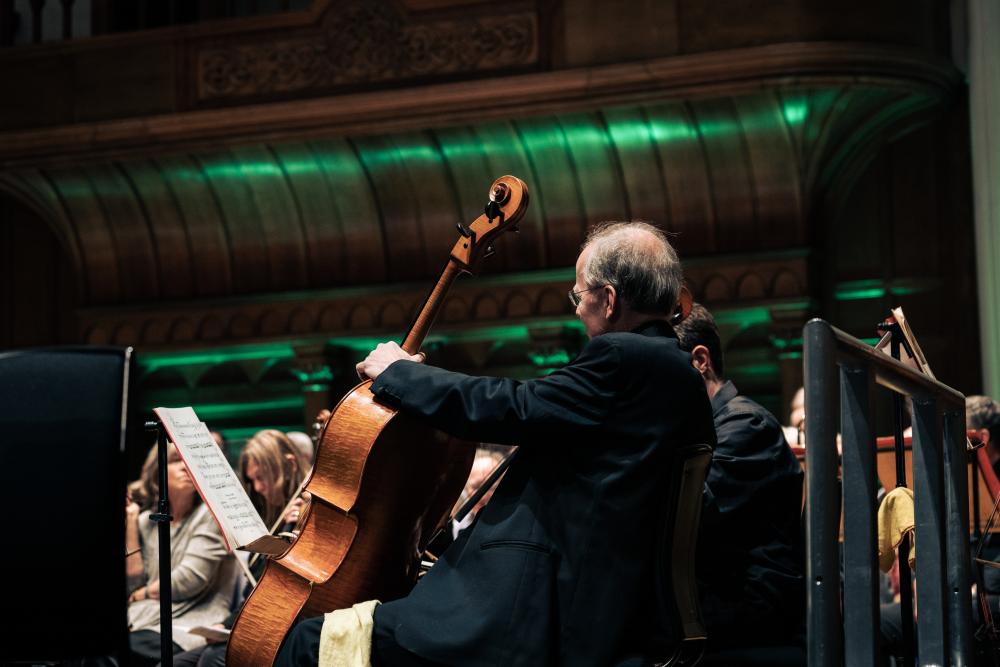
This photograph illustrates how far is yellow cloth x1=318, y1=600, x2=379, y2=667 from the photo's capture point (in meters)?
2.41

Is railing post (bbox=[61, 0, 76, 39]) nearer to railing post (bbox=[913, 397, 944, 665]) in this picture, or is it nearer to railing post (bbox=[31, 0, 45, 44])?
railing post (bbox=[31, 0, 45, 44])

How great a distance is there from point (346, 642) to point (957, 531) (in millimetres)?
1132

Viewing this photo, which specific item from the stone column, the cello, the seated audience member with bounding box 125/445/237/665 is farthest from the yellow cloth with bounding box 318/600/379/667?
the stone column

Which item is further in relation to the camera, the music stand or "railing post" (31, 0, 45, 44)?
"railing post" (31, 0, 45, 44)

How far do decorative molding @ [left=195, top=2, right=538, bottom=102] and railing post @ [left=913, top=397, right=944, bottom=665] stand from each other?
13.8ft

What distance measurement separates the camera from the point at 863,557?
1.95m

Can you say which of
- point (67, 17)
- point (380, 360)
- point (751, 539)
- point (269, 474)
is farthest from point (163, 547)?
point (67, 17)

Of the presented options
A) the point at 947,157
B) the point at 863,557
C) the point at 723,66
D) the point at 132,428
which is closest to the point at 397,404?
the point at 132,428

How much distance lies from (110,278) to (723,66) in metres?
3.39

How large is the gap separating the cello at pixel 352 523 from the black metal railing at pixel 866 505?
899 mm

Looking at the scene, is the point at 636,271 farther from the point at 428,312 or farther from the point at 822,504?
the point at 822,504

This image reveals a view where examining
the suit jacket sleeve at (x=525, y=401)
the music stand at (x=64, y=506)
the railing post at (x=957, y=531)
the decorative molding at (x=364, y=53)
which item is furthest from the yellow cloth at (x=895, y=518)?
the decorative molding at (x=364, y=53)

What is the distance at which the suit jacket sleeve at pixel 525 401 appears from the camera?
2473 millimetres

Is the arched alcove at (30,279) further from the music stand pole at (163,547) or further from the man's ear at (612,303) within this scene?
the man's ear at (612,303)
